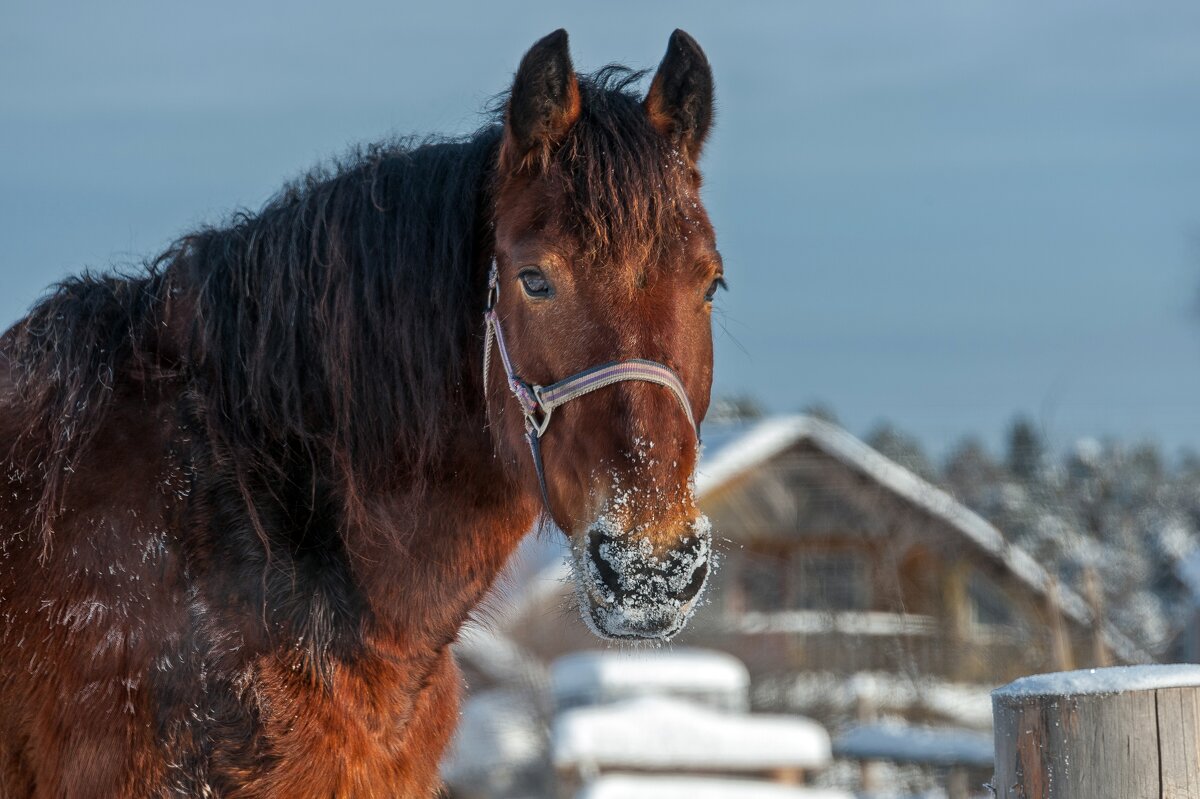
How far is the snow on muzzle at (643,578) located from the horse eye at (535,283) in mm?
618

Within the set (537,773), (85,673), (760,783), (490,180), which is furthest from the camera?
(537,773)

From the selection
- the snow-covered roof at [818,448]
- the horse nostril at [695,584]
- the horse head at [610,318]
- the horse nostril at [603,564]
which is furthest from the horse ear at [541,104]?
the snow-covered roof at [818,448]

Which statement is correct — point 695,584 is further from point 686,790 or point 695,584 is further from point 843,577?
point 843,577

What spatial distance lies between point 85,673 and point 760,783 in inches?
279

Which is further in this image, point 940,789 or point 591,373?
point 940,789

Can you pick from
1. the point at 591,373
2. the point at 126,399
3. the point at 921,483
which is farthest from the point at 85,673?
the point at 921,483

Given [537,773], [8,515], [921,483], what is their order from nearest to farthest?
1. [8,515]
2. [537,773]
3. [921,483]

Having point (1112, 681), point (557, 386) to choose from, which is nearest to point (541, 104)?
point (557, 386)

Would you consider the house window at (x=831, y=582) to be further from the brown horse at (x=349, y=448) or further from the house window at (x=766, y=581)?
the brown horse at (x=349, y=448)

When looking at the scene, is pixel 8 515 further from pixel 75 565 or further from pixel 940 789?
pixel 940 789

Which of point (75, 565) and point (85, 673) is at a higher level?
point (75, 565)

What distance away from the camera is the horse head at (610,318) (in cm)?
276

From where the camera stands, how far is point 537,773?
482 inches

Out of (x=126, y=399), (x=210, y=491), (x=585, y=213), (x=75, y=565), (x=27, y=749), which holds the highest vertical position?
(x=585, y=213)
